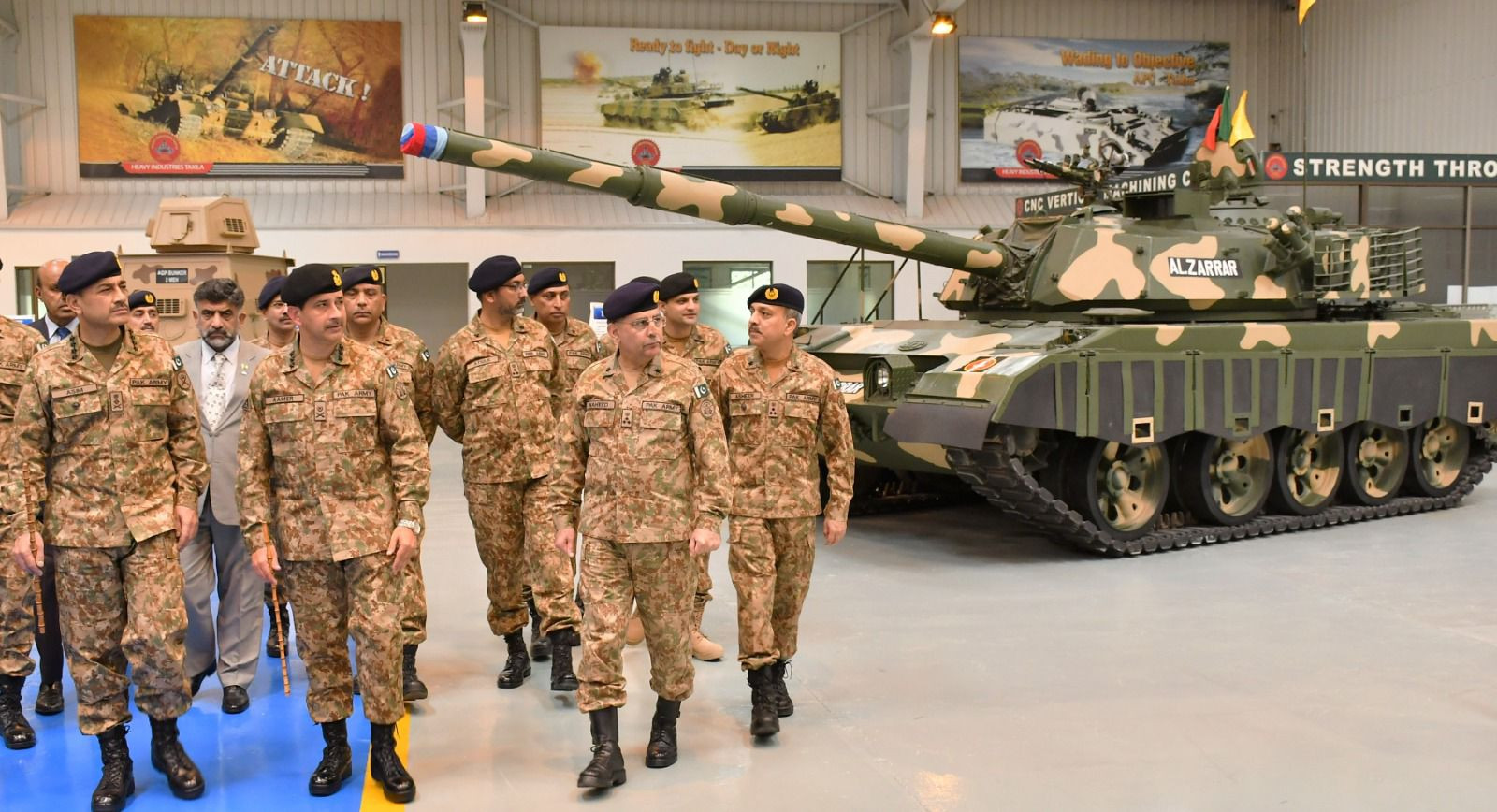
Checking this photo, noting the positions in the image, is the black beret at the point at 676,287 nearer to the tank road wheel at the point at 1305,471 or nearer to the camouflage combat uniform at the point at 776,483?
the camouflage combat uniform at the point at 776,483

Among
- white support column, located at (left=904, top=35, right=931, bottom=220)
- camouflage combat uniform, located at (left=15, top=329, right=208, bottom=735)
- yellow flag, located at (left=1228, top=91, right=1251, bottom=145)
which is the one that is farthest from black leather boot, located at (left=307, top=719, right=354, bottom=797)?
white support column, located at (left=904, top=35, right=931, bottom=220)

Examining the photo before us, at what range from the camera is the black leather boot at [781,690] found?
18.1ft

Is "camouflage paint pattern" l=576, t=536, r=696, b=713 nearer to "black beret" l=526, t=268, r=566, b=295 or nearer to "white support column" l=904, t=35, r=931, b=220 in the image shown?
"black beret" l=526, t=268, r=566, b=295

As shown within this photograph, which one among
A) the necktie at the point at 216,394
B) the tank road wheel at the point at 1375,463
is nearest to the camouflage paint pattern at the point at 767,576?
the necktie at the point at 216,394

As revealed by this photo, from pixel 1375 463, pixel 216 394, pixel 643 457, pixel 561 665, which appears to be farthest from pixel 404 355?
pixel 1375 463

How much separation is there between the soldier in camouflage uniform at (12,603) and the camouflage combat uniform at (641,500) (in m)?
2.32

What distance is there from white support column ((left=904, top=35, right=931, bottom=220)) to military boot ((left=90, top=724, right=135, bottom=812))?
18308 millimetres

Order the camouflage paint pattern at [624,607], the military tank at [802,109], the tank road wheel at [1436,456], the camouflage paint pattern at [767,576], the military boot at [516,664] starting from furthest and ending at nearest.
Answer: the military tank at [802,109] → the tank road wheel at [1436,456] → the military boot at [516,664] → the camouflage paint pattern at [767,576] → the camouflage paint pattern at [624,607]

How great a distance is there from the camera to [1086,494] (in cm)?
930

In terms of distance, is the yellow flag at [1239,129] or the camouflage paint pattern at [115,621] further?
the yellow flag at [1239,129]

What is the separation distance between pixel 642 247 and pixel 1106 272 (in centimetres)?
1183

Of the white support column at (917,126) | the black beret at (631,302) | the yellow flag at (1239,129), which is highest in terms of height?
the white support column at (917,126)

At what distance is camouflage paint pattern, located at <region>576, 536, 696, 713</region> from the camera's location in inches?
186

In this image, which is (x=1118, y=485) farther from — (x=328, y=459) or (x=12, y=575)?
(x=12, y=575)
